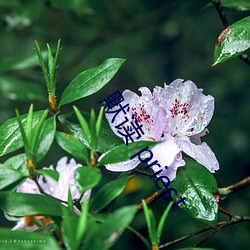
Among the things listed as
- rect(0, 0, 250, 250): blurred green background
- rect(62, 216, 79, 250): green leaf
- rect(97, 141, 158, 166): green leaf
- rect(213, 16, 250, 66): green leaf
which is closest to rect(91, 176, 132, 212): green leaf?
rect(97, 141, 158, 166): green leaf

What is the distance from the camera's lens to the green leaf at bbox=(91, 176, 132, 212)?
3.18 feet

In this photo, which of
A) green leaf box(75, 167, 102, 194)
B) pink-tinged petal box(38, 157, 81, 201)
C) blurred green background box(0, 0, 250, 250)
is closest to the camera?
green leaf box(75, 167, 102, 194)

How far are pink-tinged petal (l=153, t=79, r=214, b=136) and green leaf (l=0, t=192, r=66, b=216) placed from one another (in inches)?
12.1

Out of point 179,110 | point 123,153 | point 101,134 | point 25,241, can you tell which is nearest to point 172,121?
point 179,110

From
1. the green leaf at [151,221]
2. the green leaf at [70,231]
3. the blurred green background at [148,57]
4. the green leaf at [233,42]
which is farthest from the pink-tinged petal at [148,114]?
the blurred green background at [148,57]

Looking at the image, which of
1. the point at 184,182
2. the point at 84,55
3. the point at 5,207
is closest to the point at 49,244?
the point at 5,207

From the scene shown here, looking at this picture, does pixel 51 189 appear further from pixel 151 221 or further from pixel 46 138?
pixel 151 221

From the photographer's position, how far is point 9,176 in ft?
3.23

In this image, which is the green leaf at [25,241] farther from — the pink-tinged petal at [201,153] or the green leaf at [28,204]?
the pink-tinged petal at [201,153]

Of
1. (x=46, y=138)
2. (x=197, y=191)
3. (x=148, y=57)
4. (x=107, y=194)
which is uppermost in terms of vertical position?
(x=46, y=138)

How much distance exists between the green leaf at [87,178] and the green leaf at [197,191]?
24cm

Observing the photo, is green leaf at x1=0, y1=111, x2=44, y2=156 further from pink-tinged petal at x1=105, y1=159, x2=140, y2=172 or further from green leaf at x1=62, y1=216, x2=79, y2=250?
green leaf at x1=62, y1=216, x2=79, y2=250

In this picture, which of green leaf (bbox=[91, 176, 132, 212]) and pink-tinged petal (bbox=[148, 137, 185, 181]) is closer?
green leaf (bbox=[91, 176, 132, 212])

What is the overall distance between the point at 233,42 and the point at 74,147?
14.0 inches
